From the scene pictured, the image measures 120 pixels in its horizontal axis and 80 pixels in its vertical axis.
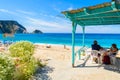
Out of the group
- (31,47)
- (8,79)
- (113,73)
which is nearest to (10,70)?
(8,79)

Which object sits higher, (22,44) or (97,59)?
(22,44)

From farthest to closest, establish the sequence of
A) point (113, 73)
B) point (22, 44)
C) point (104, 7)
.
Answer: point (22, 44) < point (113, 73) < point (104, 7)

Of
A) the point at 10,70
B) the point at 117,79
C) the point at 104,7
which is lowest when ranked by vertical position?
the point at 117,79

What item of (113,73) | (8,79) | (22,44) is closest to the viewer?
(8,79)

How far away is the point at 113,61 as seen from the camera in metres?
10.6

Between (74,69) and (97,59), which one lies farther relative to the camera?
(97,59)

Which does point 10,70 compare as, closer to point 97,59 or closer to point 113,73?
point 113,73

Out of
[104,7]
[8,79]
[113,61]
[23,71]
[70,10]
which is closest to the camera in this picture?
[8,79]

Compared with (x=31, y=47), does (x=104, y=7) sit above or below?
above

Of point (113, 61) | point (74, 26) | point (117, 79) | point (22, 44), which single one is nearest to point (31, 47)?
point (22, 44)

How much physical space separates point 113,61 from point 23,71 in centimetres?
489

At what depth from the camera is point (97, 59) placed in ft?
38.4

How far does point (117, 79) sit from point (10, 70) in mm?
4272

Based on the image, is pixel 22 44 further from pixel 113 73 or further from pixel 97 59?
pixel 113 73
